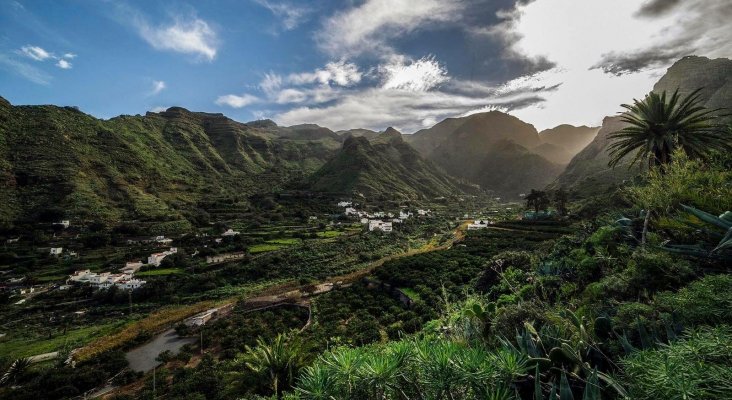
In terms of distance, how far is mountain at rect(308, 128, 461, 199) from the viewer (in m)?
121

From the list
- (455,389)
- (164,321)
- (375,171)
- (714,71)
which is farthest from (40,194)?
(714,71)

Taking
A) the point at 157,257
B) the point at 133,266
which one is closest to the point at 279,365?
the point at 133,266

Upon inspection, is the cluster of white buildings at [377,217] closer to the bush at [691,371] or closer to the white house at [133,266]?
the white house at [133,266]

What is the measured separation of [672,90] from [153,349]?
180m

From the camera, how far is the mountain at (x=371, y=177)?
120812 millimetres

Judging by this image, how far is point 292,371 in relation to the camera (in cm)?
1287

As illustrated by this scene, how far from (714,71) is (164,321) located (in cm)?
17188

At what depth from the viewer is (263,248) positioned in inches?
2183

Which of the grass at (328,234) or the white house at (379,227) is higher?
the grass at (328,234)

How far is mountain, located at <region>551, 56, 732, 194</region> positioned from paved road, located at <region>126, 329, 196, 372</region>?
285 feet

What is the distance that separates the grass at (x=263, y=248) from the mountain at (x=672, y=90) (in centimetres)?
7569

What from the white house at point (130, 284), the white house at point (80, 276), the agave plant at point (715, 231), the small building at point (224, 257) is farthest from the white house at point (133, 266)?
the agave plant at point (715, 231)

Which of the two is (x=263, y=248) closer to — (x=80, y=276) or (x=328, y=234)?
(x=328, y=234)

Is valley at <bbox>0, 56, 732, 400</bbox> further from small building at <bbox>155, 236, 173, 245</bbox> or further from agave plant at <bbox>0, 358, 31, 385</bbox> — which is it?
small building at <bbox>155, 236, 173, 245</bbox>
